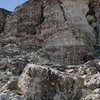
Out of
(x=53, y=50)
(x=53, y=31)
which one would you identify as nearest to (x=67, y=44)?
(x=53, y=50)

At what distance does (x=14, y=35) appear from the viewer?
89.5 ft

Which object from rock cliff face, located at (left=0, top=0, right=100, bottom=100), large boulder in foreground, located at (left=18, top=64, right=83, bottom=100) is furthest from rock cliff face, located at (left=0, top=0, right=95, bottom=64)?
large boulder in foreground, located at (left=18, top=64, right=83, bottom=100)

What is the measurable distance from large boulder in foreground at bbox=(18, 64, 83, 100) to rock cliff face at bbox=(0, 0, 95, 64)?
511 inches

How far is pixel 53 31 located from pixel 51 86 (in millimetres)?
16186

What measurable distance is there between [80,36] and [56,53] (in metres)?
3.32

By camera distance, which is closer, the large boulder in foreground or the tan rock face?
the large boulder in foreground

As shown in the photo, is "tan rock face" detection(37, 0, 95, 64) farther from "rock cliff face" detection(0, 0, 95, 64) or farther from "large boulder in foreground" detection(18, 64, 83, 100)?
"large boulder in foreground" detection(18, 64, 83, 100)

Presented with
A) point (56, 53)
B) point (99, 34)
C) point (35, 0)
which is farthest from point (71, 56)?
point (35, 0)

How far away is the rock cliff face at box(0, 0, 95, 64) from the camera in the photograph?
2017 centimetres

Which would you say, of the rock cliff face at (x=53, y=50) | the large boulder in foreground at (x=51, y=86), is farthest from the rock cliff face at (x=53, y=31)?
the large boulder in foreground at (x=51, y=86)

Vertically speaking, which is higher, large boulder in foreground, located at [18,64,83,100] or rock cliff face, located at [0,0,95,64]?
rock cliff face, located at [0,0,95,64]

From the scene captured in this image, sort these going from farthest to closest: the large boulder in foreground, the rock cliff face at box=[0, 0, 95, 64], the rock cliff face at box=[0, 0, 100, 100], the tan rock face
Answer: the rock cliff face at box=[0, 0, 95, 64] < the tan rock face < the rock cliff face at box=[0, 0, 100, 100] < the large boulder in foreground

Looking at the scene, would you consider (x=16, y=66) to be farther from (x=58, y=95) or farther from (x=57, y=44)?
(x=58, y=95)

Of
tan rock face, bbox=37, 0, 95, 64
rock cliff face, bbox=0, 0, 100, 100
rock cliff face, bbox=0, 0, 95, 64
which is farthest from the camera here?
rock cliff face, bbox=0, 0, 95, 64
